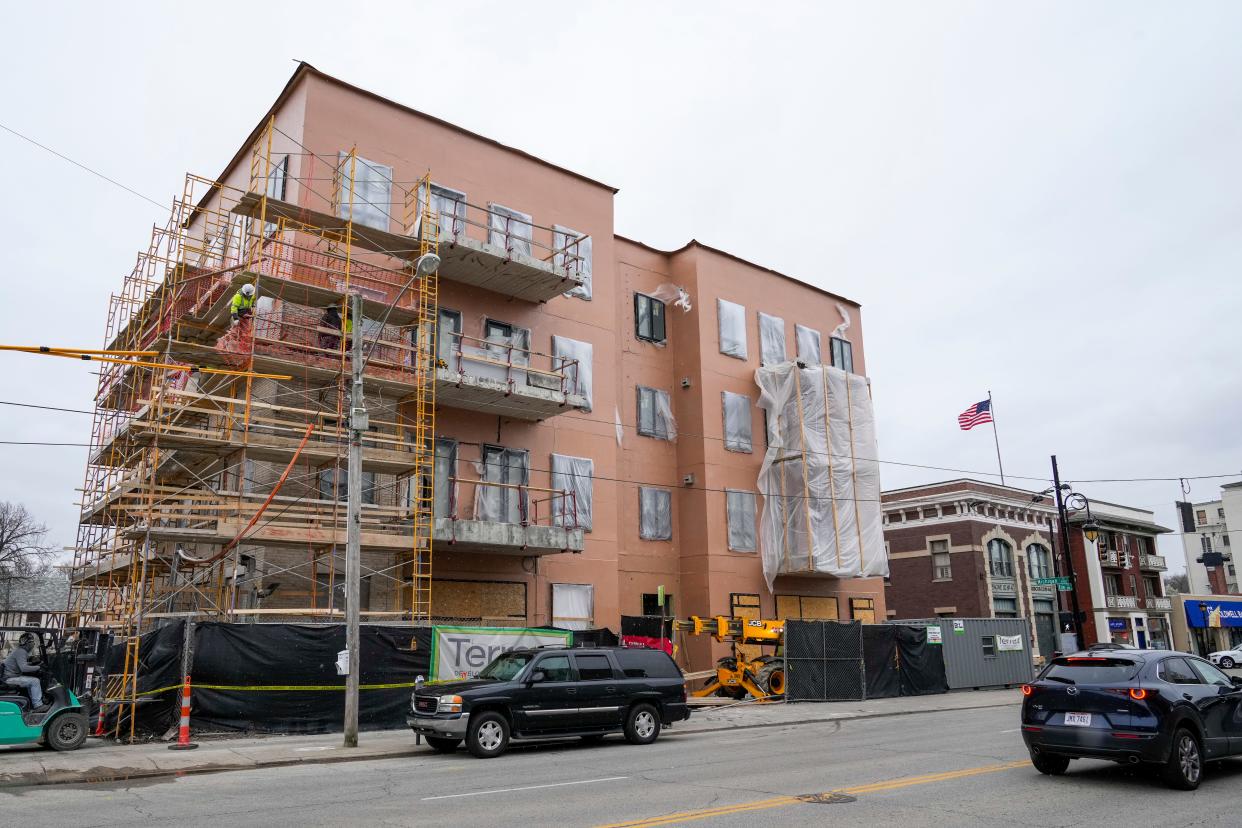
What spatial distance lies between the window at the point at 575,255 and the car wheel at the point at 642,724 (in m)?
14.5

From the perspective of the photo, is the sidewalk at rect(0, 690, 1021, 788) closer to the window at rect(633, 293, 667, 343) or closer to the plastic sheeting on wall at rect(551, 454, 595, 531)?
the plastic sheeting on wall at rect(551, 454, 595, 531)

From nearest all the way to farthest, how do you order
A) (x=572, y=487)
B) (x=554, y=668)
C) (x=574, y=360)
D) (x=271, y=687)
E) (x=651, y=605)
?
(x=554, y=668) < (x=271, y=687) < (x=572, y=487) < (x=574, y=360) < (x=651, y=605)

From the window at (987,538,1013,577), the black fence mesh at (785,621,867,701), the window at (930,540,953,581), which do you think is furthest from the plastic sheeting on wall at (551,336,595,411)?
the window at (987,538,1013,577)

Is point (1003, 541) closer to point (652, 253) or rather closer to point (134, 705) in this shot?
point (652, 253)

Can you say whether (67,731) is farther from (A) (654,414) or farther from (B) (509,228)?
(A) (654,414)

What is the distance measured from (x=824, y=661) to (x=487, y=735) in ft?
45.7

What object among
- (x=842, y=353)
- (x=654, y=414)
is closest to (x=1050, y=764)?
(x=654, y=414)

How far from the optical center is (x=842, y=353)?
37.6 metres

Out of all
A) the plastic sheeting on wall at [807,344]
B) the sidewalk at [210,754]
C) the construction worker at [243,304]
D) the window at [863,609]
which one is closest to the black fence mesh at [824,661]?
the sidewalk at [210,754]

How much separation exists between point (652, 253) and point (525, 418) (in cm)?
999

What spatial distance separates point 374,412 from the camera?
A: 888 inches

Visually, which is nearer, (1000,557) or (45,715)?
(45,715)

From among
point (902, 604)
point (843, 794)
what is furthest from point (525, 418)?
point (902, 604)

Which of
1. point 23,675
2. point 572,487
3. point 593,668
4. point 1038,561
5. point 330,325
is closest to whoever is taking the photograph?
point 23,675
